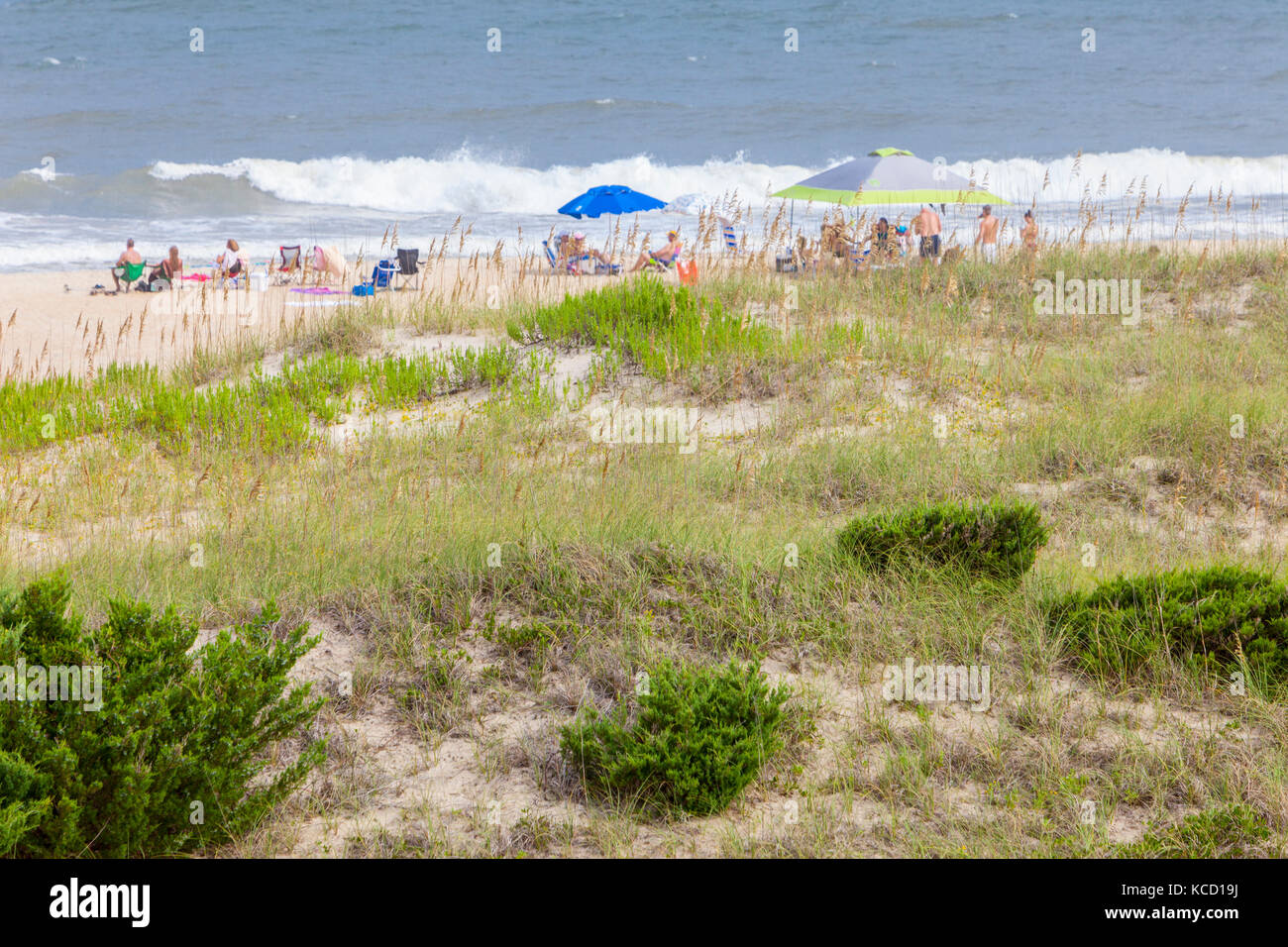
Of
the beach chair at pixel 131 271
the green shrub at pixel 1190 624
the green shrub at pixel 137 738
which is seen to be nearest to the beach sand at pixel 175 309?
the beach chair at pixel 131 271

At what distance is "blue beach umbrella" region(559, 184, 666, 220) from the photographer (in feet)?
63.4

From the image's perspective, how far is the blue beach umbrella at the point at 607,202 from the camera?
63.4 feet

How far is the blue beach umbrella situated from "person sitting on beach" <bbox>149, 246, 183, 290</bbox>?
6.97 meters

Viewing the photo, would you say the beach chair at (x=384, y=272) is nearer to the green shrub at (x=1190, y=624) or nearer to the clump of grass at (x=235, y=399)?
the clump of grass at (x=235, y=399)

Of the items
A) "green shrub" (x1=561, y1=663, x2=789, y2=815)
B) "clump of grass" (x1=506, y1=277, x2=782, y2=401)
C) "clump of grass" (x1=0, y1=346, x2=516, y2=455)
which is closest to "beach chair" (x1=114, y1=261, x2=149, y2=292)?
"clump of grass" (x1=0, y1=346, x2=516, y2=455)

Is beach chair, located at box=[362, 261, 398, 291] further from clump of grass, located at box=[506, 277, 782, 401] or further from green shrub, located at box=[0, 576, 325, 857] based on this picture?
Result: green shrub, located at box=[0, 576, 325, 857]

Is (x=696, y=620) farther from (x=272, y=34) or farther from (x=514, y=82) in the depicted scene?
(x=272, y=34)

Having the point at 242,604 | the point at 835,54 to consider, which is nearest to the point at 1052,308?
the point at 242,604

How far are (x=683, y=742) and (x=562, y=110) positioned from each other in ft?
134

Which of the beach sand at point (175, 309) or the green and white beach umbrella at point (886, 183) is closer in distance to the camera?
the beach sand at point (175, 309)

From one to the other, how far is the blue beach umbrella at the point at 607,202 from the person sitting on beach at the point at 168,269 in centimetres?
697

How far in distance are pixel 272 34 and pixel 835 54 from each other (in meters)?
26.7

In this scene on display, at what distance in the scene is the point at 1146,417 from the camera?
6.64 meters

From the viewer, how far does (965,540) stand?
4.61m
